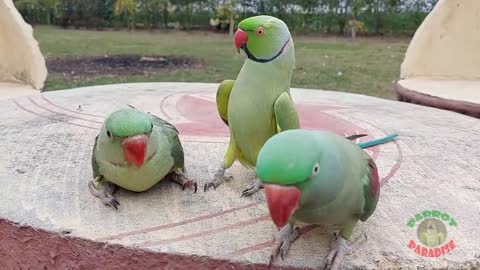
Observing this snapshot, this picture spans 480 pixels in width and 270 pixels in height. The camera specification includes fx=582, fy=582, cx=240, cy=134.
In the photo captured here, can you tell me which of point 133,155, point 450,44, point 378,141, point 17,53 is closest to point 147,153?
point 133,155

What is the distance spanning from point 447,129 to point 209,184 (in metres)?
1.09

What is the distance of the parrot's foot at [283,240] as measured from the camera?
1130 millimetres

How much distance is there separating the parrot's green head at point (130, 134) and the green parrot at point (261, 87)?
0.24 m

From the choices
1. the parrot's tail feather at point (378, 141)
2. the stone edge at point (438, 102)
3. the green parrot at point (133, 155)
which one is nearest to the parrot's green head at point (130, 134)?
the green parrot at point (133, 155)

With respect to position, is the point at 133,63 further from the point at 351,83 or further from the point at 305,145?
the point at 305,145

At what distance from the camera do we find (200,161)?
1658 millimetres

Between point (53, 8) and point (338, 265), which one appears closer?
point (338, 265)

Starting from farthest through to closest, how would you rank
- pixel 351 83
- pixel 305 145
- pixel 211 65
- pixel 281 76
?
pixel 211 65 < pixel 351 83 < pixel 281 76 < pixel 305 145

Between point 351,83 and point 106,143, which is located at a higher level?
point 106,143

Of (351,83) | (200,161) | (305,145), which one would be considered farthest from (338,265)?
(351,83)

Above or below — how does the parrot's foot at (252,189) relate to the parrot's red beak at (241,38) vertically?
below

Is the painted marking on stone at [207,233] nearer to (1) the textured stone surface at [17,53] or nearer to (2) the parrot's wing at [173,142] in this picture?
(2) the parrot's wing at [173,142]

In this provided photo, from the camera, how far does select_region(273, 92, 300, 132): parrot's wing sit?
1289 millimetres

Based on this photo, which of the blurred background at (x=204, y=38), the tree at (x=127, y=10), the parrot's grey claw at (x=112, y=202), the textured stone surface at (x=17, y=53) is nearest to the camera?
the parrot's grey claw at (x=112, y=202)
